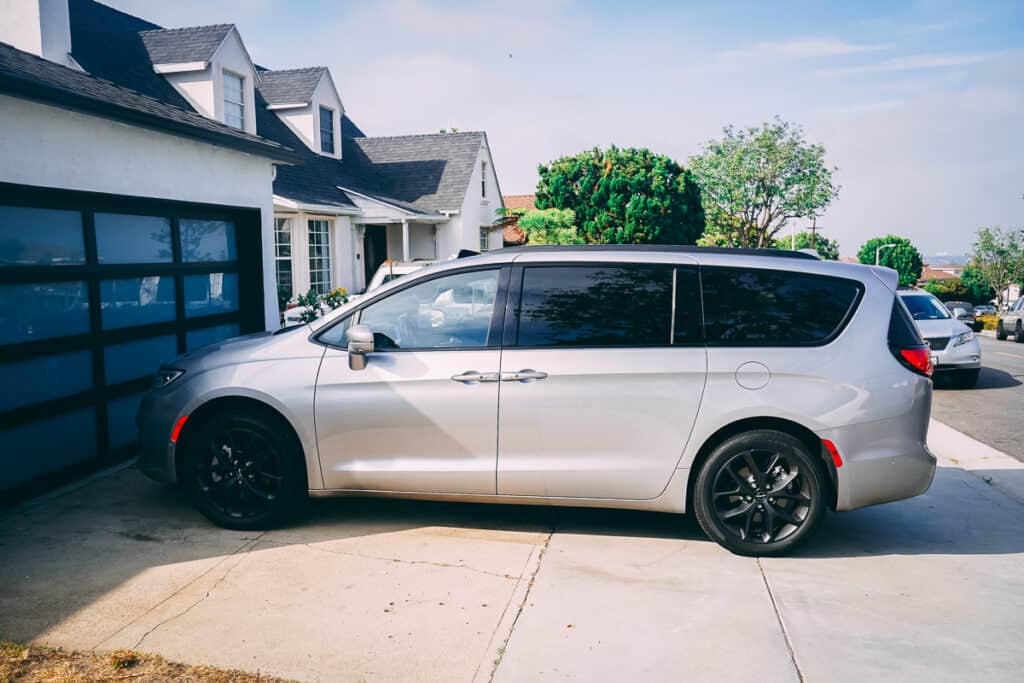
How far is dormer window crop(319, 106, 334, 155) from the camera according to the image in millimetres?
23109

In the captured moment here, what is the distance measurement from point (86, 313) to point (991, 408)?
10999mm

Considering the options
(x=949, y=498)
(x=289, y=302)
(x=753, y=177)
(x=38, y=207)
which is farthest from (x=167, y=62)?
(x=753, y=177)

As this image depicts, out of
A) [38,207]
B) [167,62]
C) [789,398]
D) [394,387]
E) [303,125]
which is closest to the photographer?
[789,398]

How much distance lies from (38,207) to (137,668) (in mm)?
3968

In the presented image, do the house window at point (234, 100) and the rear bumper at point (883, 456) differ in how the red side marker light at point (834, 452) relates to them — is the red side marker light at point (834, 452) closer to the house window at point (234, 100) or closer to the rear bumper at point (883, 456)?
the rear bumper at point (883, 456)

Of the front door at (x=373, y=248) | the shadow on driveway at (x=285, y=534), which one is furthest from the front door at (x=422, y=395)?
the front door at (x=373, y=248)

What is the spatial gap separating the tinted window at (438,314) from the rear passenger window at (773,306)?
56.1 inches

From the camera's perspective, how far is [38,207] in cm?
590

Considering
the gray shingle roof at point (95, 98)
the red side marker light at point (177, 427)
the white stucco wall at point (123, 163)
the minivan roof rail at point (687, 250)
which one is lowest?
the red side marker light at point (177, 427)

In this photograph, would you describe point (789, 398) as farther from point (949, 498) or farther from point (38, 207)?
point (38, 207)

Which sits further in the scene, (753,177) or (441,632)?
(753,177)

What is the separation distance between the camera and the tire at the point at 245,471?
16.8 feet

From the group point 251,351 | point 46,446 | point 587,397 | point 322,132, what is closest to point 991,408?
point 587,397

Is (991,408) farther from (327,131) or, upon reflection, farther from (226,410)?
(327,131)
